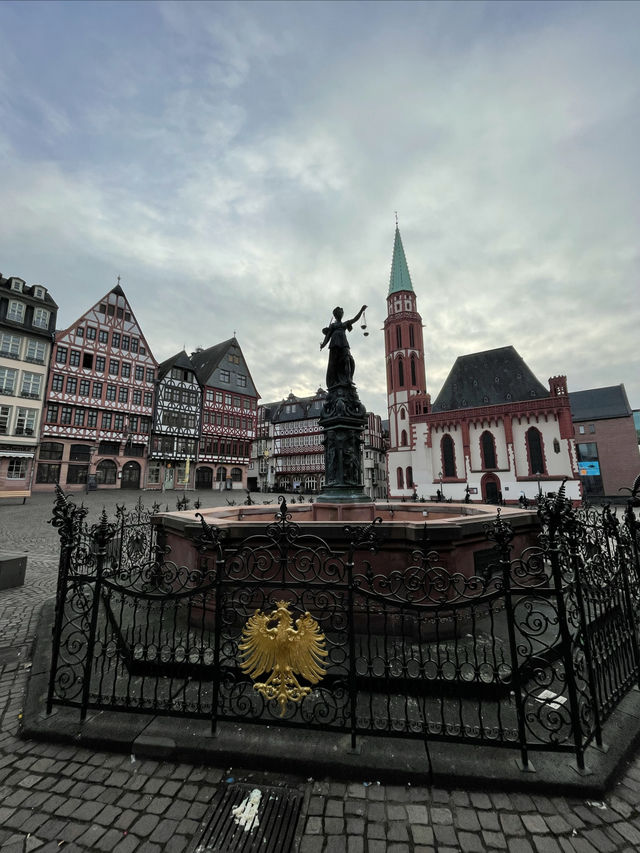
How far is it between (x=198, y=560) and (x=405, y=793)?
353 centimetres

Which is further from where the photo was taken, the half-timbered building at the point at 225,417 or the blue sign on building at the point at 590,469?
the blue sign on building at the point at 590,469

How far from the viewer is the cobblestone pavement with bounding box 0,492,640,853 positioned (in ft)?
7.47

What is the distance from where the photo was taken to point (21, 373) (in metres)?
29.1

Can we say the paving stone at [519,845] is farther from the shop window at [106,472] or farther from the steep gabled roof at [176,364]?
the steep gabled roof at [176,364]

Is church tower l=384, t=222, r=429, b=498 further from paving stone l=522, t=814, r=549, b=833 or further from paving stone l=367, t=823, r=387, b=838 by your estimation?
paving stone l=367, t=823, r=387, b=838

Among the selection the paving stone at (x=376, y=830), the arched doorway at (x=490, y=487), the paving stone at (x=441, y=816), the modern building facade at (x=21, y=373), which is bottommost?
the paving stone at (x=441, y=816)

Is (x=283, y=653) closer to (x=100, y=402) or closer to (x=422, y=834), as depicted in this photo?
(x=422, y=834)

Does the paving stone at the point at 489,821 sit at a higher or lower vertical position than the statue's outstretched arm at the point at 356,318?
lower

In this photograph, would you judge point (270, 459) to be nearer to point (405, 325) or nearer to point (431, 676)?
point (405, 325)

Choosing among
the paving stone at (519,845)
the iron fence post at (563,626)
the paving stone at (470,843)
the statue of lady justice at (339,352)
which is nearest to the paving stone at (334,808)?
the paving stone at (470,843)

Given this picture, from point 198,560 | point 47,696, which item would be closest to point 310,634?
point 198,560

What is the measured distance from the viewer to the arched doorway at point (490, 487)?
38.0 metres

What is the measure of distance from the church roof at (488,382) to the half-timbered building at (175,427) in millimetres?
28277

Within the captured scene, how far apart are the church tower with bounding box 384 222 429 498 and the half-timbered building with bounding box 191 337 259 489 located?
718 inches
